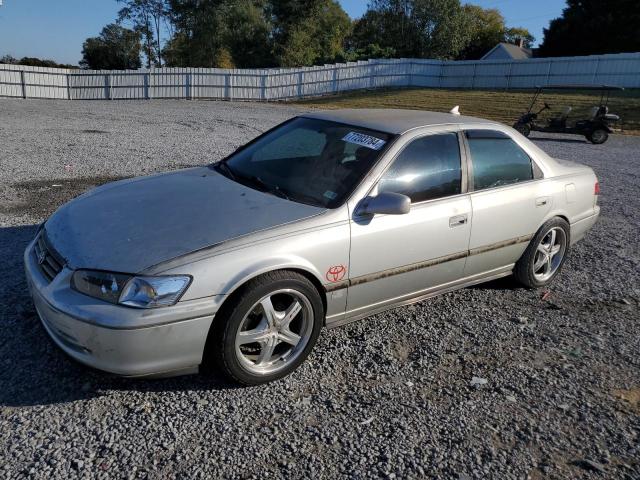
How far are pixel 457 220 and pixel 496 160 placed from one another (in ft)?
2.55

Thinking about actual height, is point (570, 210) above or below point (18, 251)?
above

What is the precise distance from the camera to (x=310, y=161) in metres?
3.88

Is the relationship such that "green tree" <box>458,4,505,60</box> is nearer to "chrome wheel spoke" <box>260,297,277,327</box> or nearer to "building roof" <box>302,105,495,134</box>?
"building roof" <box>302,105,495,134</box>

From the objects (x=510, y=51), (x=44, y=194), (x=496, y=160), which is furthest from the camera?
(x=510, y=51)

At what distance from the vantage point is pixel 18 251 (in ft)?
15.7

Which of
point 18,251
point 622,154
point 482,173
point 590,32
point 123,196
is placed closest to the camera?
point 123,196

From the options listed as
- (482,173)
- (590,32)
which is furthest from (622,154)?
(590,32)

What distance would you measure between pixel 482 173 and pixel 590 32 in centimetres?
4405

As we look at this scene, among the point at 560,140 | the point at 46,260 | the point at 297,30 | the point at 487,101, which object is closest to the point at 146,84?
the point at 487,101

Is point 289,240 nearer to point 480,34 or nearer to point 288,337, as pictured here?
point 288,337

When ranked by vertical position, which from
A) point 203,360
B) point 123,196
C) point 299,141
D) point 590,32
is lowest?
point 203,360

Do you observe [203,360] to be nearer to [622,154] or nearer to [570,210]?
[570,210]

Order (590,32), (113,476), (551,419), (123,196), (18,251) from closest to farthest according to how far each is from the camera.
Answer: (113,476), (551,419), (123,196), (18,251), (590,32)

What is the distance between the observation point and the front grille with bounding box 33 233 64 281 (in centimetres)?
298
